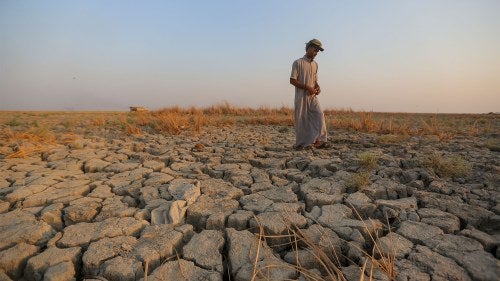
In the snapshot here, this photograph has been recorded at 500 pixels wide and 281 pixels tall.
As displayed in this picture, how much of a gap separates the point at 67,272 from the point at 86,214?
68 centimetres

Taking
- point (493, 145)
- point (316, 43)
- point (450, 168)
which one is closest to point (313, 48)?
point (316, 43)

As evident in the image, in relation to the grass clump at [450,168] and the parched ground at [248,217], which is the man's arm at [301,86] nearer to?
the parched ground at [248,217]

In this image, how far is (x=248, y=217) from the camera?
7.39 feet

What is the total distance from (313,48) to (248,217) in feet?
9.42

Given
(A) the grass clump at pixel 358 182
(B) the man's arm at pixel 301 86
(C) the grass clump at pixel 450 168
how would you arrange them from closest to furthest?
(A) the grass clump at pixel 358 182
(C) the grass clump at pixel 450 168
(B) the man's arm at pixel 301 86

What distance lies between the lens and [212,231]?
2.10 m

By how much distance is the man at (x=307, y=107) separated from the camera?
446cm

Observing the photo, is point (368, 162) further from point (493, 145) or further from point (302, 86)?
point (493, 145)

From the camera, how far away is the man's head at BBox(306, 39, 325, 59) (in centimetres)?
430

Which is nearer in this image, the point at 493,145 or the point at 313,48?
the point at 493,145

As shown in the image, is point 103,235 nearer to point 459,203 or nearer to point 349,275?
point 349,275

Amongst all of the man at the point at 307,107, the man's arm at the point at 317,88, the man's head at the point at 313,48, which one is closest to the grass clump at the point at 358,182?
the man at the point at 307,107

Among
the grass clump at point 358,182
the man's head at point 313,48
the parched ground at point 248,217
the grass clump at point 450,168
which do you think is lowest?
the parched ground at point 248,217

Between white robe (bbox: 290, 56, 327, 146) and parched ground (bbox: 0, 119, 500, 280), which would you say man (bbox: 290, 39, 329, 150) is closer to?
white robe (bbox: 290, 56, 327, 146)
